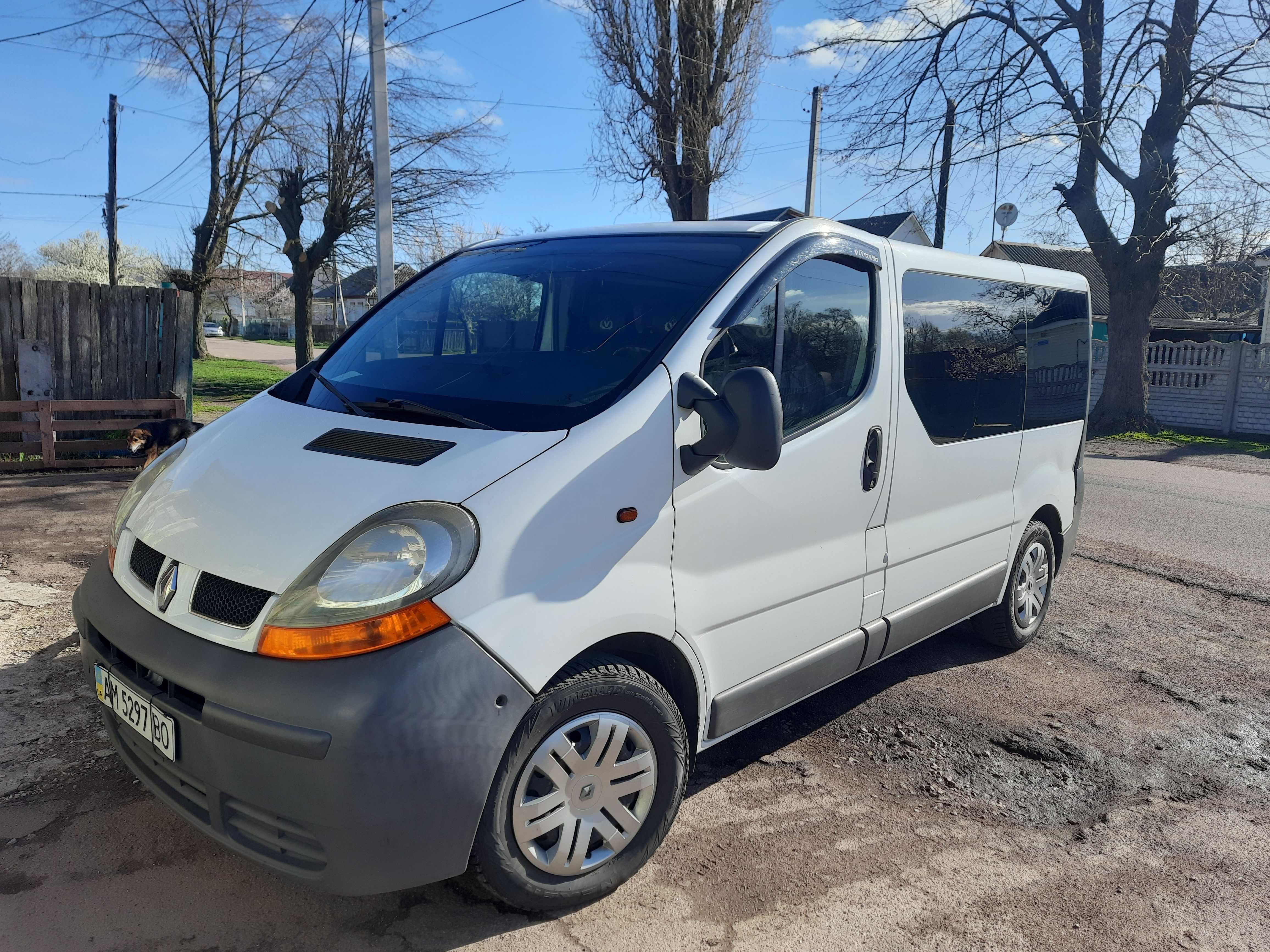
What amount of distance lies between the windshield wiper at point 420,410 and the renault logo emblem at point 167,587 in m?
0.72

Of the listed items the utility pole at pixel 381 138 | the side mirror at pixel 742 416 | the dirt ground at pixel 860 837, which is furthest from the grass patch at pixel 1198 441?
the side mirror at pixel 742 416

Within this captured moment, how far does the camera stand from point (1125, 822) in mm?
3064

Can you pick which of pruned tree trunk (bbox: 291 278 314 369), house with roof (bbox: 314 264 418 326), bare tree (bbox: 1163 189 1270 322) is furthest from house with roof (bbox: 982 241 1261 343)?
house with roof (bbox: 314 264 418 326)

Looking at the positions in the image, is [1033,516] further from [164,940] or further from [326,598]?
[164,940]

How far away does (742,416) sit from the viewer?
2.40 metres

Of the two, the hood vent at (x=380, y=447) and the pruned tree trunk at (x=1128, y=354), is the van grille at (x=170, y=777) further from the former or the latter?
the pruned tree trunk at (x=1128, y=354)

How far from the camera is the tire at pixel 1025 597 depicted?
14.8 ft

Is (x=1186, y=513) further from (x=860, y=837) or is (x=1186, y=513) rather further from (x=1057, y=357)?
(x=860, y=837)

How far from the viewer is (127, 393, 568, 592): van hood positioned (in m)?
2.16

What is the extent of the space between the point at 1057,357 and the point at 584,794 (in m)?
3.55

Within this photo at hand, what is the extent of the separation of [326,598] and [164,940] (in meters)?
1.07

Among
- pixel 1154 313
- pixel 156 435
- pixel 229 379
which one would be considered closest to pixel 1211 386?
pixel 156 435

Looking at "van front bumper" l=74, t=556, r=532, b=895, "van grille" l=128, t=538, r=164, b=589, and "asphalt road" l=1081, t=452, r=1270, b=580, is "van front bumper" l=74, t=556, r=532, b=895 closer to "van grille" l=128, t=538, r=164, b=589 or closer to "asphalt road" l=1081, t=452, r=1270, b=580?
"van grille" l=128, t=538, r=164, b=589

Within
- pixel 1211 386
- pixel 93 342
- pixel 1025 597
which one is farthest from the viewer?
pixel 1211 386
